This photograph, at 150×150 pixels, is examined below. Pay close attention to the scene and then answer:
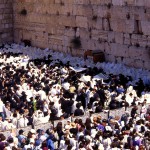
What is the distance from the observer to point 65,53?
2831 centimetres

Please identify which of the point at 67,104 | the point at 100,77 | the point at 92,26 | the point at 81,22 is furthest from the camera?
the point at 81,22

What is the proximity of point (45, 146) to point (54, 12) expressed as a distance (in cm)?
1744

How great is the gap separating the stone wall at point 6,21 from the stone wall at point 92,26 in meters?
0.57

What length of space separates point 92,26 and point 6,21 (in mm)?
9039

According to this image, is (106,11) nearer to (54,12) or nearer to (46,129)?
(54,12)

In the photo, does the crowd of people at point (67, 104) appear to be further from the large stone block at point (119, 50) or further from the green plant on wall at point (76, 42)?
the large stone block at point (119, 50)

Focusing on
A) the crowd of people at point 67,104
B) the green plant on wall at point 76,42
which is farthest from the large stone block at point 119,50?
the green plant on wall at point 76,42

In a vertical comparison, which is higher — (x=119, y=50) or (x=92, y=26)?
(x=92, y=26)

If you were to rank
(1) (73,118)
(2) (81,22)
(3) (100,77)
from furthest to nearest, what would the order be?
(2) (81,22) < (3) (100,77) < (1) (73,118)

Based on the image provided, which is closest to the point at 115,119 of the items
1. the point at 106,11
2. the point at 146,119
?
the point at 146,119

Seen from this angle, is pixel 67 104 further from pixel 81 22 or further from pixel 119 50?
pixel 81 22

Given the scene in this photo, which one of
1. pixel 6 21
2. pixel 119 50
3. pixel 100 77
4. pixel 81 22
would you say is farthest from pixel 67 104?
pixel 6 21

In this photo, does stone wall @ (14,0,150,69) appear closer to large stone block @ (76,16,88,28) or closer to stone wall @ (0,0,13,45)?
large stone block @ (76,16,88,28)

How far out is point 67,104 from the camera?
16.8m
